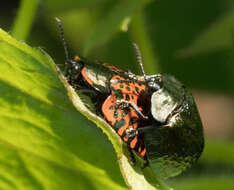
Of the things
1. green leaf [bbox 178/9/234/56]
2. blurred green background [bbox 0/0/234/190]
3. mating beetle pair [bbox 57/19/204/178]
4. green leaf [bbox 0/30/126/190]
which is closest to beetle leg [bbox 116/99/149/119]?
mating beetle pair [bbox 57/19/204/178]

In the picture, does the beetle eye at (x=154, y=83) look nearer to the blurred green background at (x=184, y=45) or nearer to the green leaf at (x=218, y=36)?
the blurred green background at (x=184, y=45)

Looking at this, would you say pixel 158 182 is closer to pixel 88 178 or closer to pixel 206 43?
pixel 88 178

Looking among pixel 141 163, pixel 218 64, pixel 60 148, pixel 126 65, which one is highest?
pixel 60 148

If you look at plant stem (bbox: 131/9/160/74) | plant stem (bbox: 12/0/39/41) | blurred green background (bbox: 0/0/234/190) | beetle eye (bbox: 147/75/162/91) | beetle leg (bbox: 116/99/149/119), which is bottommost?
blurred green background (bbox: 0/0/234/190)

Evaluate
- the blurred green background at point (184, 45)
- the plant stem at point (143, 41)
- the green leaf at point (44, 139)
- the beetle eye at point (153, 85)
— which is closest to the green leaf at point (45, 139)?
the green leaf at point (44, 139)

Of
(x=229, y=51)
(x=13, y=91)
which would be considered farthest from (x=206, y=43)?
(x=13, y=91)

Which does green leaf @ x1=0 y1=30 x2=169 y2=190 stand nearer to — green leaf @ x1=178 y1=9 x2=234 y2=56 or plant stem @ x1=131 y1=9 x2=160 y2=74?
plant stem @ x1=131 y1=9 x2=160 y2=74

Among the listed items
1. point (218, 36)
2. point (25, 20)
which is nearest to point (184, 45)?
point (218, 36)
